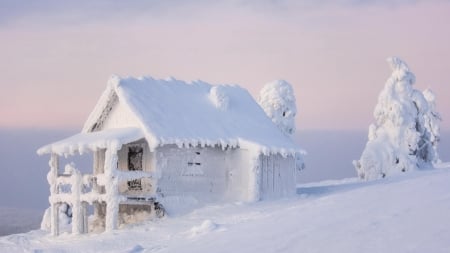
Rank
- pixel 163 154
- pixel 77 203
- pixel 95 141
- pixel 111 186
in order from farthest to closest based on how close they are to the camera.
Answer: pixel 163 154 → pixel 77 203 → pixel 95 141 → pixel 111 186

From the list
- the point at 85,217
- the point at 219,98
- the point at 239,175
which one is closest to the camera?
the point at 85,217

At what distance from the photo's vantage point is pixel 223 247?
1631 centimetres

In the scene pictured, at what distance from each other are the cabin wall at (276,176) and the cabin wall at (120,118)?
656 cm

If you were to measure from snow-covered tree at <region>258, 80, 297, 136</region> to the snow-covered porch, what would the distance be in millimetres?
18076

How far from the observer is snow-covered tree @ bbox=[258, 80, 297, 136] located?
158ft

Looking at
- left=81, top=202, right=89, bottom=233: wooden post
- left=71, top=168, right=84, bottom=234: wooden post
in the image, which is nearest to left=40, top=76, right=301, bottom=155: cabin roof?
left=71, top=168, right=84, bottom=234: wooden post

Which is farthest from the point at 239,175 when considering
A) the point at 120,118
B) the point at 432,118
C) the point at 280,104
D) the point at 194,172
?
the point at 432,118

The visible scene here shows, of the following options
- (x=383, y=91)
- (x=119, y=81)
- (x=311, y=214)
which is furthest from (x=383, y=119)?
(x=311, y=214)

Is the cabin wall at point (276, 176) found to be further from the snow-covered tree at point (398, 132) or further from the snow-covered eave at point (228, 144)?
the snow-covered tree at point (398, 132)

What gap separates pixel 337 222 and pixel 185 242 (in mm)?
4238

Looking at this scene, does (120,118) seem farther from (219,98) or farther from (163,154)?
(219,98)

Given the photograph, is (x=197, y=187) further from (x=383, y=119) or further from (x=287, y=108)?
(x=383, y=119)

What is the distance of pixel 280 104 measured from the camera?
48.2 m

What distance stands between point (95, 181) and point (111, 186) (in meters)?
1.47
